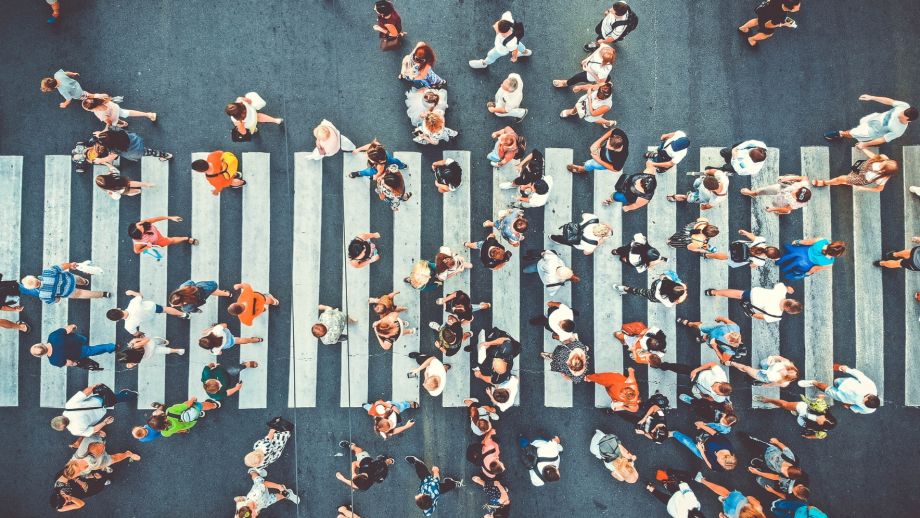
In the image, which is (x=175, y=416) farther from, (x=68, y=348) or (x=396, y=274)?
(x=396, y=274)

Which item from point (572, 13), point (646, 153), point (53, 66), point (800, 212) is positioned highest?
point (572, 13)

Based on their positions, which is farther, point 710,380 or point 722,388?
point 710,380

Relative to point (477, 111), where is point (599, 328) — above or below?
below

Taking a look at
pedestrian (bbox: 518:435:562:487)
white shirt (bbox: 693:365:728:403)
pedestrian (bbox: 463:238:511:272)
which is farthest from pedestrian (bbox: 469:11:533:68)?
pedestrian (bbox: 518:435:562:487)

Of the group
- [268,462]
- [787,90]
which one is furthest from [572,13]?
[268,462]

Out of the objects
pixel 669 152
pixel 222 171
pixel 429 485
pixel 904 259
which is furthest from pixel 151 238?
pixel 904 259

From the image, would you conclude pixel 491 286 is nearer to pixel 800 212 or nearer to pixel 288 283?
pixel 288 283

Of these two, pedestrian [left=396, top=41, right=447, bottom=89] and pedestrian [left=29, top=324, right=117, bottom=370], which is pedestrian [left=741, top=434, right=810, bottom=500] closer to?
pedestrian [left=396, top=41, right=447, bottom=89]
